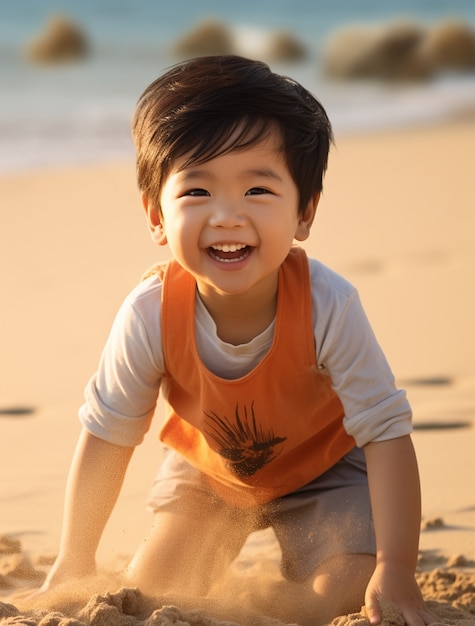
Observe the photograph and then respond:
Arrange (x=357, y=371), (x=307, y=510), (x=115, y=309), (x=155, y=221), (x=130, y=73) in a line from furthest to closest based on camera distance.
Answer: (x=130, y=73) < (x=115, y=309) < (x=307, y=510) < (x=155, y=221) < (x=357, y=371)

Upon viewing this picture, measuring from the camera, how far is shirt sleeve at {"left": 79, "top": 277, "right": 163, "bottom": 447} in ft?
7.97

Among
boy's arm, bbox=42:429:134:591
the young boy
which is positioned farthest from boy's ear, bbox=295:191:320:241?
boy's arm, bbox=42:429:134:591

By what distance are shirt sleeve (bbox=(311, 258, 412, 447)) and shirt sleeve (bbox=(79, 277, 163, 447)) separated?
13.4 inches

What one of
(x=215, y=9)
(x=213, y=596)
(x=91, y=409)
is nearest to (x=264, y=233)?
(x=91, y=409)

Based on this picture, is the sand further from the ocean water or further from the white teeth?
the ocean water

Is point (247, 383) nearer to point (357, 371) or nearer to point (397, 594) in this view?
point (357, 371)

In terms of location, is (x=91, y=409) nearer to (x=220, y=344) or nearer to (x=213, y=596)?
(x=220, y=344)

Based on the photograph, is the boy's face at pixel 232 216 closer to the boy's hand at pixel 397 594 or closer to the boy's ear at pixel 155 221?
the boy's ear at pixel 155 221

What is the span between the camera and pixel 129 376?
2.44m

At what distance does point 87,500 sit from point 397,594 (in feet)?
2.19

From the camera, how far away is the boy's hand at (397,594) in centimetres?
216

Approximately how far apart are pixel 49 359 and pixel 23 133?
4.05m

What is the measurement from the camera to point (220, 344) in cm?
241

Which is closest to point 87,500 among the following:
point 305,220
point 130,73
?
point 305,220
